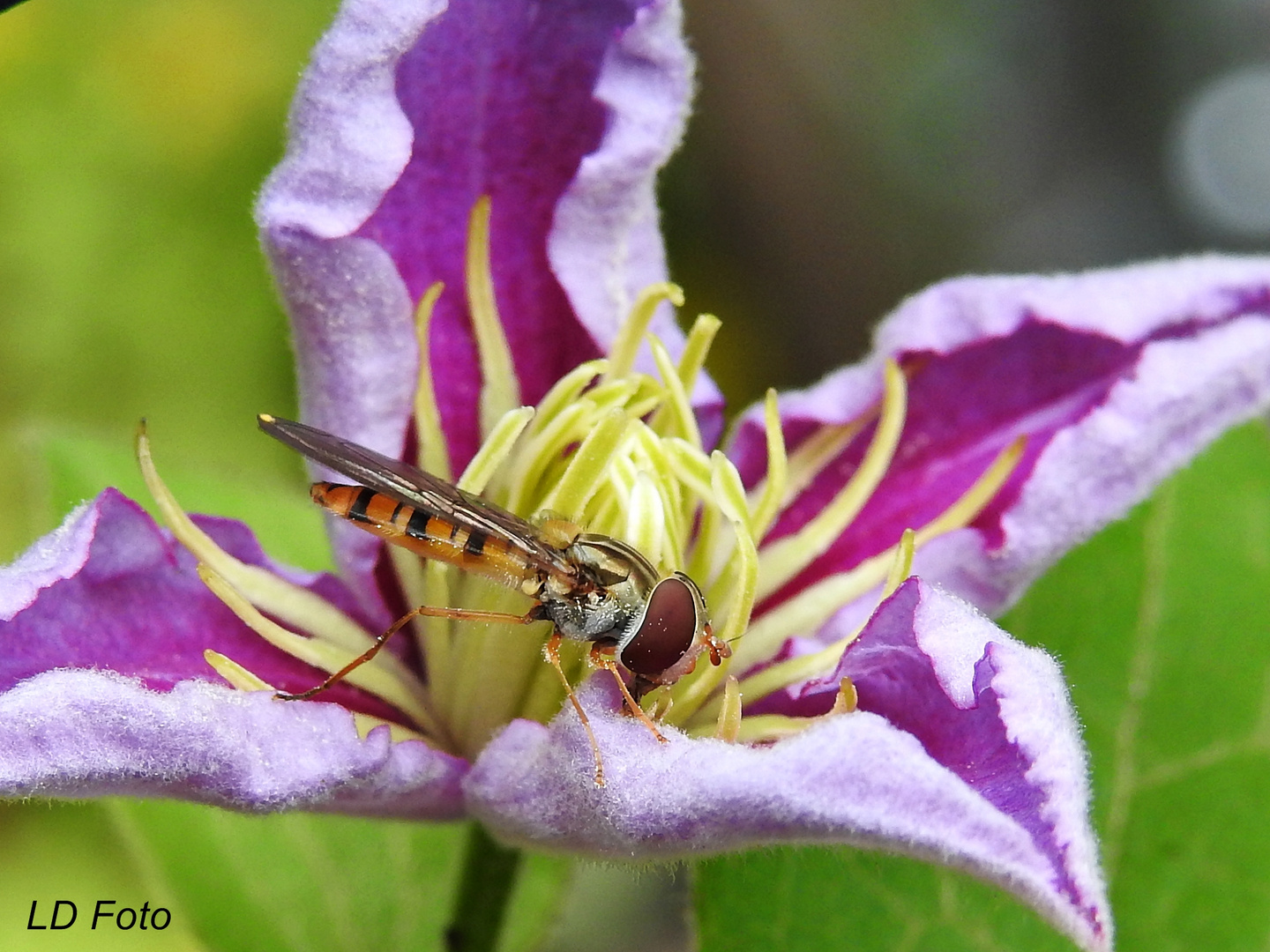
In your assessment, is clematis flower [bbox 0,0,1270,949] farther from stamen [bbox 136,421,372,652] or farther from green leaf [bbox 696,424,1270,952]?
green leaf [bbox 696,424,1270,952]

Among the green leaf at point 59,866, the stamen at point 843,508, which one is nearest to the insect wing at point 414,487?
the stamen at point 843,508

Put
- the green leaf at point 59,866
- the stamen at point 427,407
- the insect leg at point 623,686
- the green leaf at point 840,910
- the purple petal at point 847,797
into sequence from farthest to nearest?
1. the green leaf at point 59,866
2. the green leaf at point 840,910
3. the stamen at point 427,407
4. the insect leg at point 623,686
5. the purple petal at point 847,797

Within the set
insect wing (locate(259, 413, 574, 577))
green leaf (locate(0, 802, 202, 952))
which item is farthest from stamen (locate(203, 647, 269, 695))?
green leaf (locate(0, 802, 202, 952))

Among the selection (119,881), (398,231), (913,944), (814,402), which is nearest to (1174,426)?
(814,402)

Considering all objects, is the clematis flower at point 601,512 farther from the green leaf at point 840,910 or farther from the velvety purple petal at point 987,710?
the green leaf at point 840,910

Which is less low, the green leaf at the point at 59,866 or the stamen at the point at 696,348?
the stamen at the point at 696,348

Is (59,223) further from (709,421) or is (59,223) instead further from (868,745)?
(868,745)
